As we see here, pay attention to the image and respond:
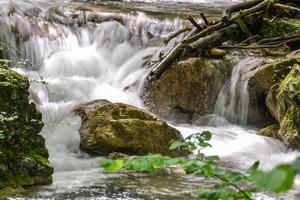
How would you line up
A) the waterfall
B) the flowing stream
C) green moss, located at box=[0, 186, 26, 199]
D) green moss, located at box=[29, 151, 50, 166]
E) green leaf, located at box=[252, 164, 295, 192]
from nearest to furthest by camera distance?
green leaf, located at box=[252, 164, 295, 192], green moss, located at box=[0, 186, 26, 199], green moss, located at box=[29, 151, 50, 166], the flowing stream, the waterfall

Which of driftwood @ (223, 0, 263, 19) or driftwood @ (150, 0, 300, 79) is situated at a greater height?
driftwood @ (223, 0, 263, 19)

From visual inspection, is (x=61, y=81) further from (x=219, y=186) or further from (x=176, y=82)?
(x=219, y=186)

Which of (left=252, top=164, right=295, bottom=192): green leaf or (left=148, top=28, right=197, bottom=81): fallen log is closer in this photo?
(left=252, top=164, right=295, bottom=192): green leaf

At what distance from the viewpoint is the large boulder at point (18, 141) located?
16.1ft

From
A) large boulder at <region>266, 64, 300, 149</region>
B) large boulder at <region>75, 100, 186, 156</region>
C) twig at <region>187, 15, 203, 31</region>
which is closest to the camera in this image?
large boulder at <region>75, 100, 186, 156</region>

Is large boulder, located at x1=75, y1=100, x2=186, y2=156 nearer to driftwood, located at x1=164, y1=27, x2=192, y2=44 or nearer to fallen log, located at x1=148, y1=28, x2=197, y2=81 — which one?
fallen log, located at x1=148, y1=28, x2=197, y2=81

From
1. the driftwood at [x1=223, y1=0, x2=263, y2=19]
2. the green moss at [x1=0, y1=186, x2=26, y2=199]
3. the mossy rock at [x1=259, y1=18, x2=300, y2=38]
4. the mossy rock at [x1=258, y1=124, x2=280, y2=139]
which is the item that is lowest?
the mossy rock at [x1=258, y1=124, x2=280, y2=139]

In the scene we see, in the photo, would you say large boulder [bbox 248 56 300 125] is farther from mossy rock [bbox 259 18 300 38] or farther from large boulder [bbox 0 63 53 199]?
large boulder [bbox 0 63 53 199]

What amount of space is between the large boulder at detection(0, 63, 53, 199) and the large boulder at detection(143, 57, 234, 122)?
4.57 meters

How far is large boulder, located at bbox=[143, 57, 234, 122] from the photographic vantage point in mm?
9758

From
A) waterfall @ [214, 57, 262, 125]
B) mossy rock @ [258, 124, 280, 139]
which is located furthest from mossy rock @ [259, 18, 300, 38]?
mossy rock @ [258, 124, 280, 139]

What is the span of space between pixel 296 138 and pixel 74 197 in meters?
4.34

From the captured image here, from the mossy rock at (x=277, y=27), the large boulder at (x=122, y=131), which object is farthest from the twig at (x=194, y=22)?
the large boulder at (x=122, y=131)

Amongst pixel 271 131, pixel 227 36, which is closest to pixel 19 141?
pixel 271 131
